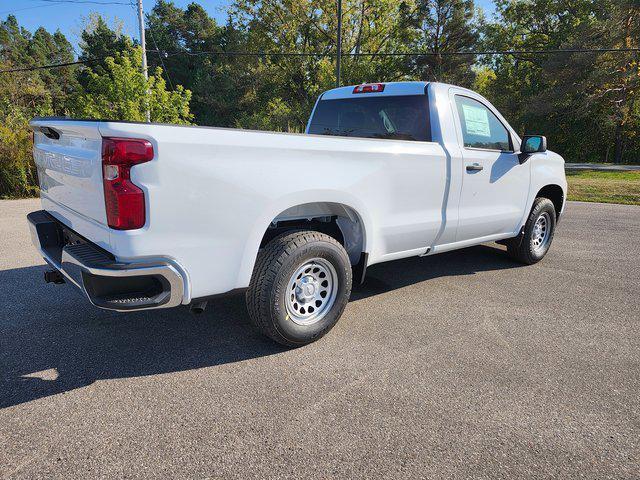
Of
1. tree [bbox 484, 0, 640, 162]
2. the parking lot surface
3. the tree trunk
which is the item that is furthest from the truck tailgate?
the tree trunk

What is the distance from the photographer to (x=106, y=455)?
7.14 ft

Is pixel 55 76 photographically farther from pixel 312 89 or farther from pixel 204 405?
pixel 204 405

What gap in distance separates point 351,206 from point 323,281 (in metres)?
0.60

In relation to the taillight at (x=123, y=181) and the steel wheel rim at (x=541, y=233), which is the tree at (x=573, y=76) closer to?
the steel wheel rim at (x=541, y=233)

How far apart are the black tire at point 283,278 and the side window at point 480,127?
194 centimetres

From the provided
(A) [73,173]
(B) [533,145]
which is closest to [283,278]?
(A) [73,173]

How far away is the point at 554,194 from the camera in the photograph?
5.90m

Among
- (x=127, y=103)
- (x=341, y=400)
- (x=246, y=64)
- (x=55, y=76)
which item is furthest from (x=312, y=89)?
(x=55, y=76)

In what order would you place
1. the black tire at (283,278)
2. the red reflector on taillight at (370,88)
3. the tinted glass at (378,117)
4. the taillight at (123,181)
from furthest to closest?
the red reflector on taillight at (370,88) < the tinted glass at (378,117) < the black tire at (283,278) < the taillight at (123,181)

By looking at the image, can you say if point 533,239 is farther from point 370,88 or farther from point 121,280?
point 121,280

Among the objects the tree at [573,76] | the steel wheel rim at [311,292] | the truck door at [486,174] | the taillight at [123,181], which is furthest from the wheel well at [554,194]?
the tree at [573,76]

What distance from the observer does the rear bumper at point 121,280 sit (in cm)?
242

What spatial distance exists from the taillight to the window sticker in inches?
122

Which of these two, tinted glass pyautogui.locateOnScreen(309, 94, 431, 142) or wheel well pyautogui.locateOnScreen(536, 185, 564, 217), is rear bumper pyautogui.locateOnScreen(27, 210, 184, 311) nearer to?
tinted glass pyautogui.locateOnScreen(309, 94, 431, 142)
